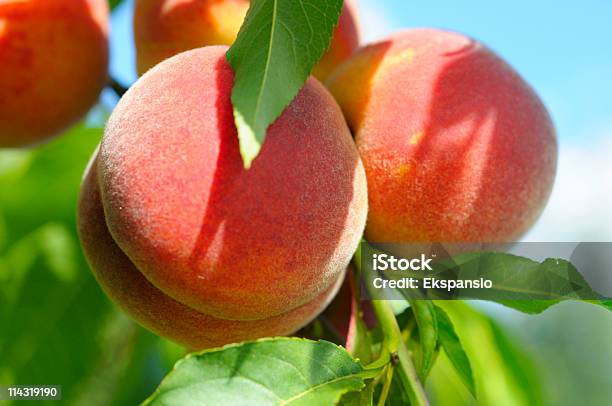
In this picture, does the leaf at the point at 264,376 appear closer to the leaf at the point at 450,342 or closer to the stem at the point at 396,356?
the stem at the point at 396,356

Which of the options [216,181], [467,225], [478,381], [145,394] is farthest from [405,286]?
[145,394]

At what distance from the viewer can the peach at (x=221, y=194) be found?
0.73m

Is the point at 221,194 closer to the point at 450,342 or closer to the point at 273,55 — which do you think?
the point at 273,55

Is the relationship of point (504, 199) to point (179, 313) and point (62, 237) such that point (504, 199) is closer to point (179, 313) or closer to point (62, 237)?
point (179, 313)

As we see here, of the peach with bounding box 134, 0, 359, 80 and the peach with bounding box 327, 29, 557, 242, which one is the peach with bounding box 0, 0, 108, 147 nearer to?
the peach with bounding box 134, 0, 359, 80

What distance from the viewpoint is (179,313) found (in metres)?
0.89

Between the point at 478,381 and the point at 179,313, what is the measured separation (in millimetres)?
828

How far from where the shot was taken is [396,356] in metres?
0.91

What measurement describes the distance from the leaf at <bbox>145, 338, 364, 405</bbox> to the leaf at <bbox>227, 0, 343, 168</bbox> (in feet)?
0.72

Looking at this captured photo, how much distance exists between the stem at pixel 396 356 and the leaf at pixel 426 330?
0.07 feet

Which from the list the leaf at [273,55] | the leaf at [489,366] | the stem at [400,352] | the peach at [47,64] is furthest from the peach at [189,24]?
the leaf at [489,366]

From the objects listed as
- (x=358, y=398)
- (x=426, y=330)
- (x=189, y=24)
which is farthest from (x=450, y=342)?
(x=189, y=24)

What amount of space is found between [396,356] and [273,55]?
396 mm

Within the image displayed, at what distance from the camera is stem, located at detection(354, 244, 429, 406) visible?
2.88ft
